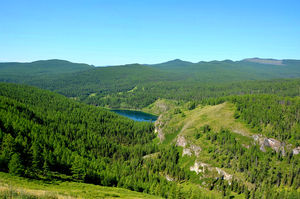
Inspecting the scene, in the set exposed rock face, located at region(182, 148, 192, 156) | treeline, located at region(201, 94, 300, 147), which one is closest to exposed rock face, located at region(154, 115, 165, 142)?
exposed rock face, located at region(182, 148, 192, 156)

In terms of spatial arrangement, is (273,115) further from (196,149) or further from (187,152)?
(187,152)

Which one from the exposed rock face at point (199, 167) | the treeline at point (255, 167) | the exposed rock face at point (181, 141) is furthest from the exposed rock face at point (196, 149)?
the exposed rock face at point (199, 167)

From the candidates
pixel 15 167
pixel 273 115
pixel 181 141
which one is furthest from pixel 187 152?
pixel 15 167

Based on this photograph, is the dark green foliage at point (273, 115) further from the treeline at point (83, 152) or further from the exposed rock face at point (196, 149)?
the treeline at point (83, 152)

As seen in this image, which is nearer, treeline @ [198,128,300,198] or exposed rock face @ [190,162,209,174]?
treeline @ [198,128,300,198]

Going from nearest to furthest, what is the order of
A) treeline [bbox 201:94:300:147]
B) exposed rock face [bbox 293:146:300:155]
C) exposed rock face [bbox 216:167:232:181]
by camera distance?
exposed rock face [bbox 216:167:232:181] < exposed rock face [bbox 293:146:300:155] < treeline [bbox 201:94:300:147]

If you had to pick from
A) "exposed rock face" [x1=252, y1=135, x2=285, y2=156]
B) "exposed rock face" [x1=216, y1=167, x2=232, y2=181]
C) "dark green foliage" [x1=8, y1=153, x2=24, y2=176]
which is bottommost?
"exposed rock face" [x1=216, y1=167, x2=232, y2=181]

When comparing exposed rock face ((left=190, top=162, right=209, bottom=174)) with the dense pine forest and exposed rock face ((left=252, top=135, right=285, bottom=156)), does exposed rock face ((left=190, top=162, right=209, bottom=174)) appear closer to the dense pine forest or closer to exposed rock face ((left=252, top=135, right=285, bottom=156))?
the dense pine forest

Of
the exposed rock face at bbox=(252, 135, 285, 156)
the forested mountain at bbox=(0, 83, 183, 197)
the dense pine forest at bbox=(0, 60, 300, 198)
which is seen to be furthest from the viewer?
the exposed rock face at bbox=(252, 135, 285, 156)

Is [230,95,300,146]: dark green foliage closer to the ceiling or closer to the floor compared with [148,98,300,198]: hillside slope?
closer to the ceiling
